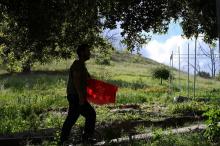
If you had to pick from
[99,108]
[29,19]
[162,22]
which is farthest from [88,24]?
[99,108]

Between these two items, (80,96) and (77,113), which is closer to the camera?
(80,96)

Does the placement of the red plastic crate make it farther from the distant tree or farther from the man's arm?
the distant tree

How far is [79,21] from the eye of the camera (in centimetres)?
1492

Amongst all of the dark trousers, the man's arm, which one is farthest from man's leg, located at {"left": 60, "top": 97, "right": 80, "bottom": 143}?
the man's arm

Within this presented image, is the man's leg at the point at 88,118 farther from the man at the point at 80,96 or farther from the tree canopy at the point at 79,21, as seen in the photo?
the tree canopy at the point at 79,21

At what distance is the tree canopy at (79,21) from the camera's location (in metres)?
12.1

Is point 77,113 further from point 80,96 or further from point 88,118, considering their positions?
point 80,96

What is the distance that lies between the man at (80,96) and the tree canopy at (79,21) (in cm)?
239

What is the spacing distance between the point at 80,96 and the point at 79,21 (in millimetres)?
5613

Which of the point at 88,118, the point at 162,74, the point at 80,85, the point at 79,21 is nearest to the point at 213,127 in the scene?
the point at 88,118

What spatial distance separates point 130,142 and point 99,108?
11.0 m

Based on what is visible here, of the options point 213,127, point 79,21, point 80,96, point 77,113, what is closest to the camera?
point 213,127

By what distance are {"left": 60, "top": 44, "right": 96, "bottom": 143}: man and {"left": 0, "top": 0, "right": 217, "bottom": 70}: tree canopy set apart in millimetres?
2387

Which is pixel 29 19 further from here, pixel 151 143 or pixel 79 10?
pixel 151 143
